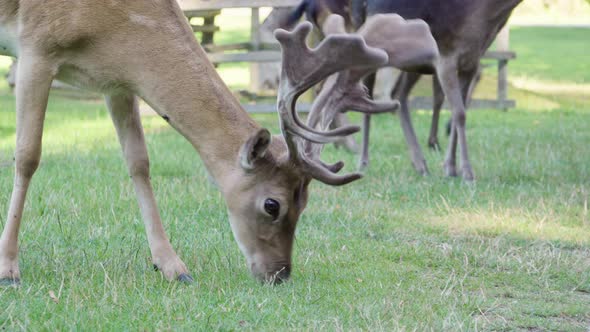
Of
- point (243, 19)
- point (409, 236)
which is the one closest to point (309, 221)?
point (409, 236)

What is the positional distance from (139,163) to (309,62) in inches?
55.2

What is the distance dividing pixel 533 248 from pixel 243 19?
31210 mm

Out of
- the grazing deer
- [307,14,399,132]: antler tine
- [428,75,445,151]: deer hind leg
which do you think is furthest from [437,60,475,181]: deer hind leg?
[307,14,399,132]: antler tine

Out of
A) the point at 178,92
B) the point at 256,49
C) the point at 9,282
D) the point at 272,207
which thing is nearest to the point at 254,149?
the point at 272,207

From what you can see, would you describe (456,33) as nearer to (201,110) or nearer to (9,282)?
(201,110)

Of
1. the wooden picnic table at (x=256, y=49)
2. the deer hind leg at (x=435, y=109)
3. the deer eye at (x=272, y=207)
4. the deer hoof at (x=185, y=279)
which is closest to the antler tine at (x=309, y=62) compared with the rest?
the deer eye at (x=272, y=207)

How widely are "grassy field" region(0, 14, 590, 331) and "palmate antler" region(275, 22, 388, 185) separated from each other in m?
0.75

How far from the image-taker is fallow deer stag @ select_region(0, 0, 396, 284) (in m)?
5.29

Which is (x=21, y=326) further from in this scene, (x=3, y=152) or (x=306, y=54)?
(x=3, y=152)

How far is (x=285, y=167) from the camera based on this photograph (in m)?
5.36

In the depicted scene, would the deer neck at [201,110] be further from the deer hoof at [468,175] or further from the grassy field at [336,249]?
the deer hoof at [468,175]

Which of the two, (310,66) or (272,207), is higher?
(310,66)

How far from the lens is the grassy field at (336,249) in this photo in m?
4.96

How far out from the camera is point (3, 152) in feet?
33.4
